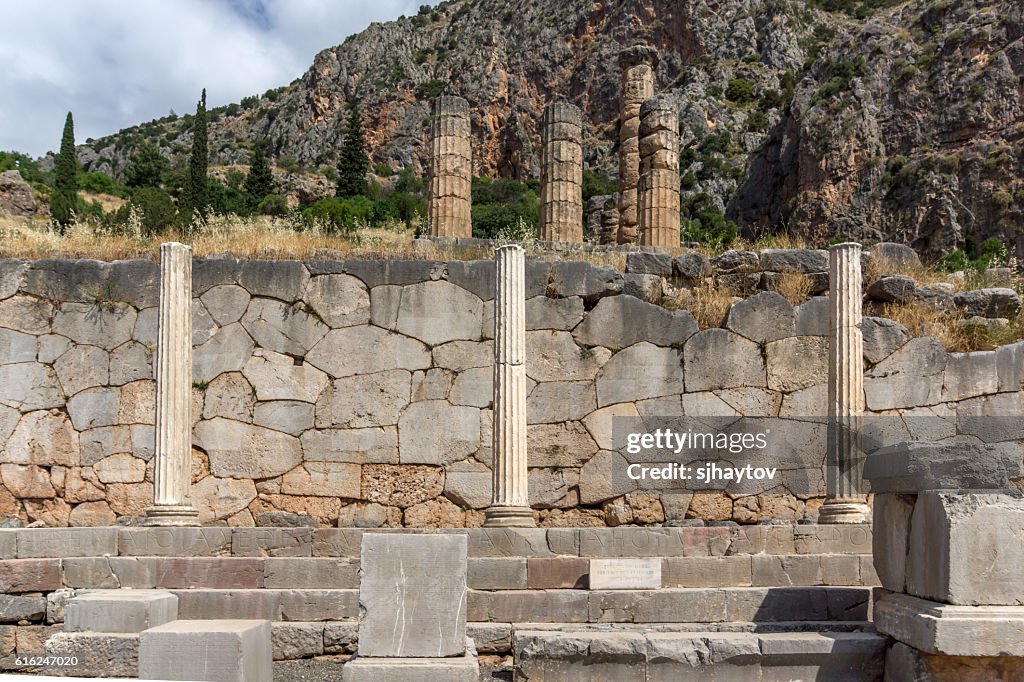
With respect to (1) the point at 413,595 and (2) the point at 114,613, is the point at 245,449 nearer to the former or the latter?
(2) the point at 114,613

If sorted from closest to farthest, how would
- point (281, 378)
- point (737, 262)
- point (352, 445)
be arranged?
point (352, 445) < point (281, 378) < point (737, 262)

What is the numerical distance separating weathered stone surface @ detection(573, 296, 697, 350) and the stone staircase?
118 inches

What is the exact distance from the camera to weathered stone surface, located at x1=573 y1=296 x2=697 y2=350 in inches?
467

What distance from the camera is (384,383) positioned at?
11.8 m

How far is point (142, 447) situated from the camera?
1162 centimetres

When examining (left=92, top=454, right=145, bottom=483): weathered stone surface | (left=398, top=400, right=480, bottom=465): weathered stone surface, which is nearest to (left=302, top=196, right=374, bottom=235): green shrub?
(left=92, top=454, right=145, bottom=483): weathered stone surface

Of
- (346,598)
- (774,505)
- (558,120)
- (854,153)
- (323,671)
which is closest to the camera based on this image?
(323,671)

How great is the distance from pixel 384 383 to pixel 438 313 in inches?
43.9

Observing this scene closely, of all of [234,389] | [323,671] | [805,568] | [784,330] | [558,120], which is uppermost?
[558,120]

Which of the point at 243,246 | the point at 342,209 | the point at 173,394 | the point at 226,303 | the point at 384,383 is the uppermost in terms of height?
the point at 342,209

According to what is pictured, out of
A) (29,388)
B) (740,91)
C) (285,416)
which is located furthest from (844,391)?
(740,91)

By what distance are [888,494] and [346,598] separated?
4.63 m

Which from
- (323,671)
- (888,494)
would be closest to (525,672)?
(323,671)

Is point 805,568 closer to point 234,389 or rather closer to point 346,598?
point 346,598
